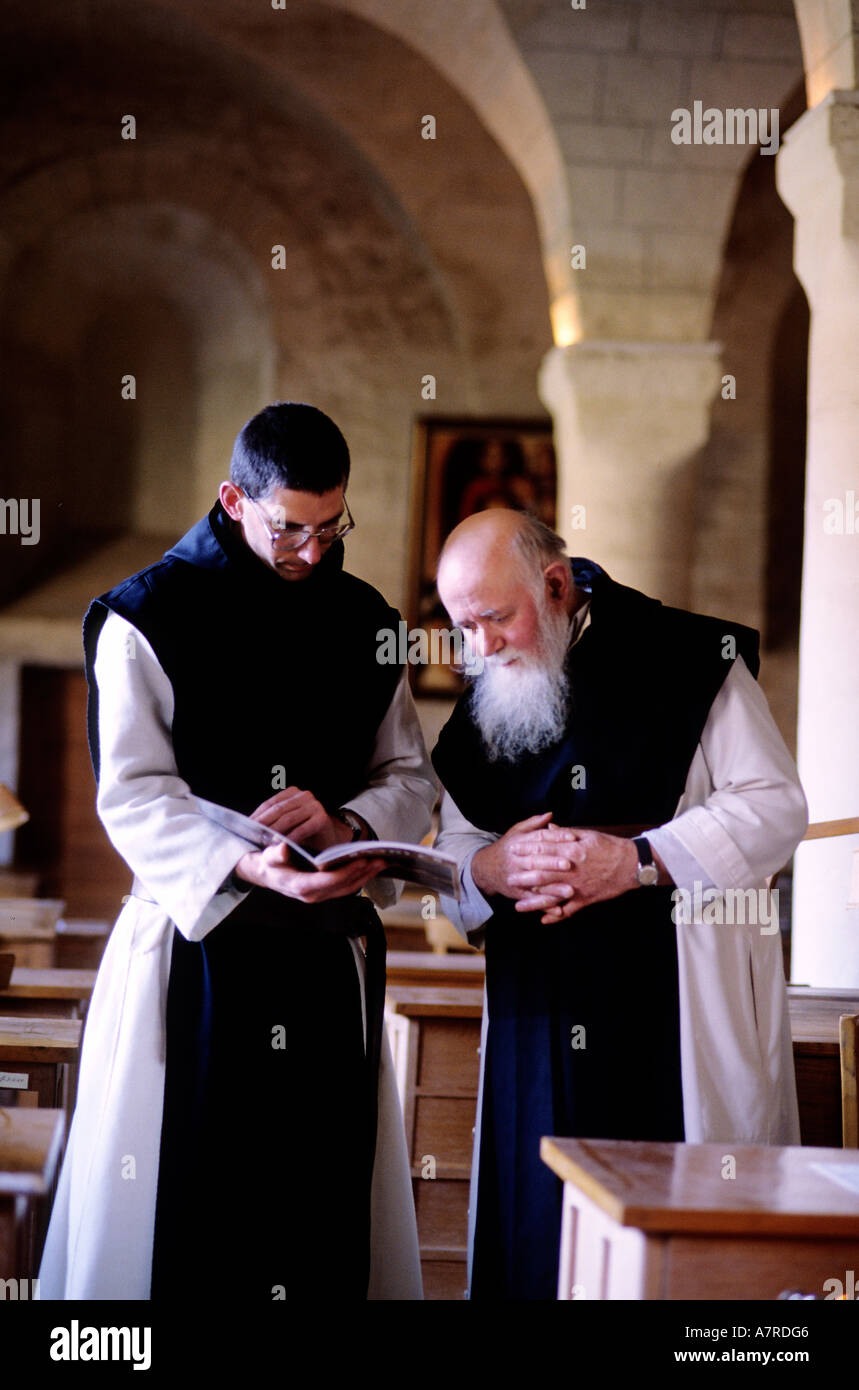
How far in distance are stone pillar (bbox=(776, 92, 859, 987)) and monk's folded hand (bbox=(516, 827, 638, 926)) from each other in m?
1.97

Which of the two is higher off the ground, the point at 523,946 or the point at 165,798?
the point at 165,798

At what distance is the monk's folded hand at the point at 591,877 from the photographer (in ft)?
9.12

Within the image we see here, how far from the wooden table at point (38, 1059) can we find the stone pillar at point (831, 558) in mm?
2276

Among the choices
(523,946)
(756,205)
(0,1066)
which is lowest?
(0,1066)

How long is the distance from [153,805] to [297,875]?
31 centimetres

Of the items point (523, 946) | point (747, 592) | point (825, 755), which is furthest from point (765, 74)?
point (523, 946)

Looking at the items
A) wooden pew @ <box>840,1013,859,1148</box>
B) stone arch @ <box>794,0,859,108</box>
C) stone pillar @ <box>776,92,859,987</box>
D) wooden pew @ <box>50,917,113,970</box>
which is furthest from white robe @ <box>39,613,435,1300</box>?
wooden pew @ <box>50,917,113,970</box>

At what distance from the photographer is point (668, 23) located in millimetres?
7012

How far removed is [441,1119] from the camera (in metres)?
4.34

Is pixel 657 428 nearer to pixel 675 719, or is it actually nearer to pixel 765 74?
pixel 765 74

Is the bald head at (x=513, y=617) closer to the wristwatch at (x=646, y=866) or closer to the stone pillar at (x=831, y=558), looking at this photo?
the wristwatch at (x=646, y=866)

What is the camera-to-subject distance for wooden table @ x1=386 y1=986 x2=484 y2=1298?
14.0 ft

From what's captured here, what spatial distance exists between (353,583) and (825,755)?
7.04 feet

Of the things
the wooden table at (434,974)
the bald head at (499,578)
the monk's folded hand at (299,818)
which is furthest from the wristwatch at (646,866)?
the wooden table at (434,974)
